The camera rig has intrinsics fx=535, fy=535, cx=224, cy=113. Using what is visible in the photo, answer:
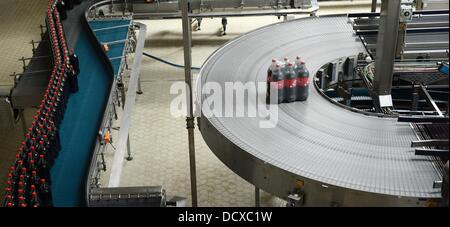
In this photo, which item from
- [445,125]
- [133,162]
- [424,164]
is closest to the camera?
[424,164]

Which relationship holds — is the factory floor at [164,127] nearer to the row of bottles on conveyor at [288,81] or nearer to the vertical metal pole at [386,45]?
the row of bottles on conveyor at [288,81]

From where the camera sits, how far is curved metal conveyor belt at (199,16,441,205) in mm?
3355

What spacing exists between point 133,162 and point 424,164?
3.99 metres

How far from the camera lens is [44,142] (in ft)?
15.4

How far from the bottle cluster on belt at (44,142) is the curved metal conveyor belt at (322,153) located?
138cm

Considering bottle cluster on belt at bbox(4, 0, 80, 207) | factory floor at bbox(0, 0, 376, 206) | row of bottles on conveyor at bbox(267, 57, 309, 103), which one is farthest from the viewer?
factory floor at bbox(0, 0, 376, 206)

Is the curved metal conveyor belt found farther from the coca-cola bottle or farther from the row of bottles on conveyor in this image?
the coca-cola bottle

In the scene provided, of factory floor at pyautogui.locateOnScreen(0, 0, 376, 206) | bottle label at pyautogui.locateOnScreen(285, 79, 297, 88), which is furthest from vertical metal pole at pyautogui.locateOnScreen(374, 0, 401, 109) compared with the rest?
factory floor at pyautogui.locateOnScreen(0, 0, 376, 206)

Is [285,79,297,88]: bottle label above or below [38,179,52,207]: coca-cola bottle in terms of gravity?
above

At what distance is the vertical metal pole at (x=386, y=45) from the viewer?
164 inches

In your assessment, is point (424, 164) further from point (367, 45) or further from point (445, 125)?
point (367, 45)

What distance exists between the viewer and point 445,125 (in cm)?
390

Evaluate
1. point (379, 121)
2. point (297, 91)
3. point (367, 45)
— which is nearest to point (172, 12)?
point (367, 45)

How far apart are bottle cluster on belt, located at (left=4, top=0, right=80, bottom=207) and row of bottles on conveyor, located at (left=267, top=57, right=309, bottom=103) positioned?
6.44 feet
